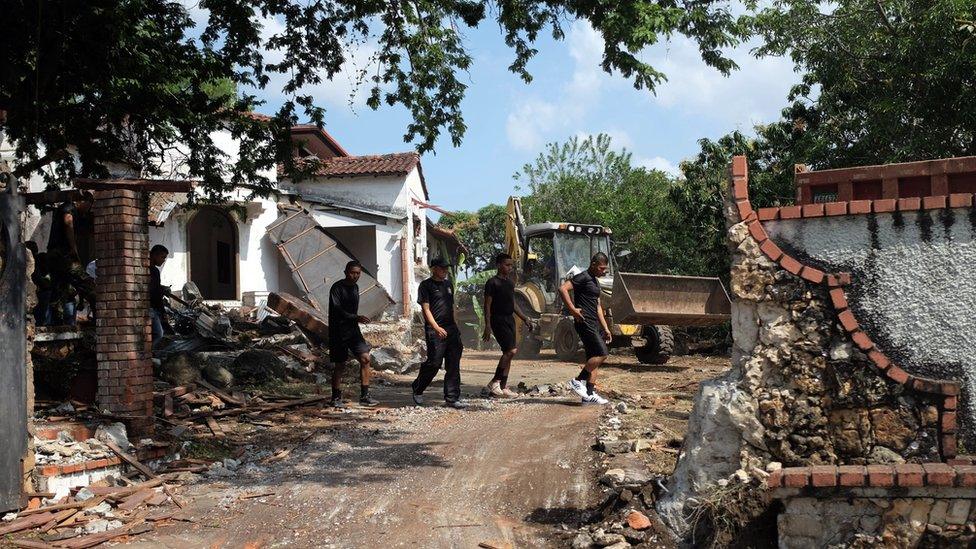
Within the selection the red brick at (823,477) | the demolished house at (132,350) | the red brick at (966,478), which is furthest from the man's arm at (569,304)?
the red brick at (966,478)

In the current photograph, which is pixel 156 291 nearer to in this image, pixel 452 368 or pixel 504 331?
pixel 452 368

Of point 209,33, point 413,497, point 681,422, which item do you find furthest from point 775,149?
point 413,497

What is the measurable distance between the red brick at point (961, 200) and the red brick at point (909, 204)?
15 cm

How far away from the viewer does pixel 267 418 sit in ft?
28.7

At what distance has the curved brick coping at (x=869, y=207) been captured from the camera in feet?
13.6

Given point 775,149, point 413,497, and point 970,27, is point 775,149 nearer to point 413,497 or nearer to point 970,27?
point 970,27

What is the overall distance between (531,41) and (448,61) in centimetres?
105

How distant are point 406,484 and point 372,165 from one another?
16816mm

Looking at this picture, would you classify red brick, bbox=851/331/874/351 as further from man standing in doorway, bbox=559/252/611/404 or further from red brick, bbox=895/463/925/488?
man standing in doorway, bbox=559/252/611/404

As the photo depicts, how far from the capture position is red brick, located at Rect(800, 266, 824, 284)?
4387 millimetres

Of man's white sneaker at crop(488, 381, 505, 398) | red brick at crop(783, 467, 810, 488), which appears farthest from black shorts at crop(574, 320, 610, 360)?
red brick at crop(783, 467, 810, 488)

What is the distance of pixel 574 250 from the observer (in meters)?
15.8

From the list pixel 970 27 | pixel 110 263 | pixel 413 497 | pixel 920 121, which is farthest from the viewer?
pixel 920 121

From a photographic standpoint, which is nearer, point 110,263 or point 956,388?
point 956,388
